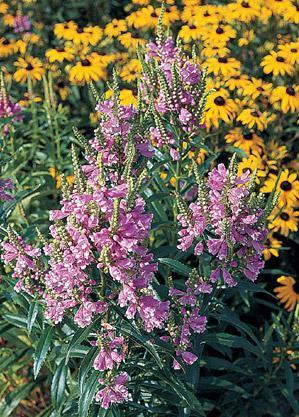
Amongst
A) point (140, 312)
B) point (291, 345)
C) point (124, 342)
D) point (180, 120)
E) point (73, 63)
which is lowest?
point (291, 345)

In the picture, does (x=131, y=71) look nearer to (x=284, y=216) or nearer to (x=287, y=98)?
(x=287, y=98)

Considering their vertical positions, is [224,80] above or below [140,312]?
below

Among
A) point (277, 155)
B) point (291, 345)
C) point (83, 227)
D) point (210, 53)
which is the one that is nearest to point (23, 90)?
point (210, 53)

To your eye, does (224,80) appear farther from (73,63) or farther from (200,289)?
(200,289)

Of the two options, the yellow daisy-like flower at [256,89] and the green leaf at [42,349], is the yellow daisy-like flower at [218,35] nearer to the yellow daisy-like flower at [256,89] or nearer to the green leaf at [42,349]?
the yellow daisy-like flower at [256,89]

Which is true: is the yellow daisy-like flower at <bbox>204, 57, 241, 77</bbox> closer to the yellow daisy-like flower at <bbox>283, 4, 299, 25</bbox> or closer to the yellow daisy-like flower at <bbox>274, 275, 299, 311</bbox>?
the yellow daisy-like flower at <bbox>283, 4, 299, 25</bbox>

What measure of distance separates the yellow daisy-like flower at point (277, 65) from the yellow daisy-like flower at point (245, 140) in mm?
538

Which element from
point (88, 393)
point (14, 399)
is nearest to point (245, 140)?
point (14, 399)

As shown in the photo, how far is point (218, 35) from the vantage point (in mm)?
4730

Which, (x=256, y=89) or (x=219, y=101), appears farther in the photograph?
(x=256, y=89)

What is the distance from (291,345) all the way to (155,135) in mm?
1286

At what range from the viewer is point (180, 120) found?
2828mm

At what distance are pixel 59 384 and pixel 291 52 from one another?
2967 millimetres

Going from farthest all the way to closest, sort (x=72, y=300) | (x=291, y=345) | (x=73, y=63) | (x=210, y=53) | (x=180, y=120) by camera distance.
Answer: (x=73, y=63) < (x=210, y=53) < (x=291, y=345) < (x=180, y=120) < (x=72, y=300)
